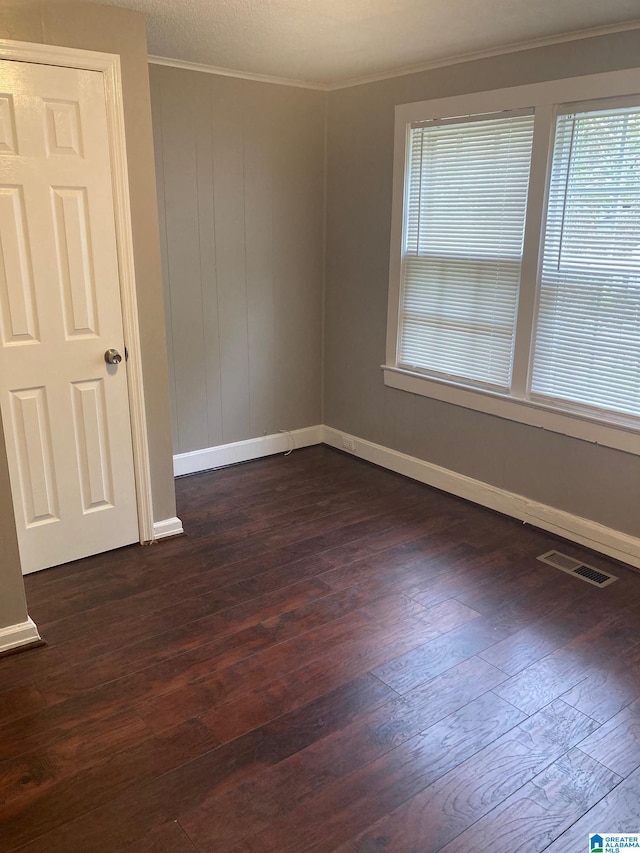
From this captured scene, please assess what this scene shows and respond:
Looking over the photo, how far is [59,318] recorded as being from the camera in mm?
2896

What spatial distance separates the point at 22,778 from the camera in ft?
6.30

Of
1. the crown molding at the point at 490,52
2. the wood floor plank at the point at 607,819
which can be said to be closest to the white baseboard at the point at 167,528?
the wood floor plank at the point at 607,819

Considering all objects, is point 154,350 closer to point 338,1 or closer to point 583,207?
point 338,1

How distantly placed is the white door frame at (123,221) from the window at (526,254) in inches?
68.2

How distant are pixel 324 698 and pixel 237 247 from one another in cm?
287

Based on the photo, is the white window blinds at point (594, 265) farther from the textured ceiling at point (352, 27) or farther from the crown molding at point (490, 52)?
the textured ceiling at point (352, 27)

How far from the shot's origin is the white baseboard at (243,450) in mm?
4266

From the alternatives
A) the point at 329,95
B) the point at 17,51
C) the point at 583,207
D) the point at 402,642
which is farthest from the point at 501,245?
the point at 17,51

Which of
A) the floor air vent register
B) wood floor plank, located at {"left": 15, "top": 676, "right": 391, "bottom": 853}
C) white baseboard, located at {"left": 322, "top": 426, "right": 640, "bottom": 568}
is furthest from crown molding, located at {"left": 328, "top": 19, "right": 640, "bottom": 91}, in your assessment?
wood floor plank, located at {"left": 15, "top": 676, "right": 391, "bottom": 853}

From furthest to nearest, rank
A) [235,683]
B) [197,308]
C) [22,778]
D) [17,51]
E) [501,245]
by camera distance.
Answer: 1. [197,308]
2. [501,245]
3. [17,51]
4. [235,683]
5. [22,778]

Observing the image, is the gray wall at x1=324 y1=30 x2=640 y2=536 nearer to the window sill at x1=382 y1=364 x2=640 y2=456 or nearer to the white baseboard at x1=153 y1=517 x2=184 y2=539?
the window sill at x1=382 y1=364 x2=640 y2=456

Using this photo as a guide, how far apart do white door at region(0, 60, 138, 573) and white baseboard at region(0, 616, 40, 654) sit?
561 millimetres

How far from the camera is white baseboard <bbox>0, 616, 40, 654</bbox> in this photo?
8.13ft

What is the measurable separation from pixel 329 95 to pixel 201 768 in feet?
13.1
